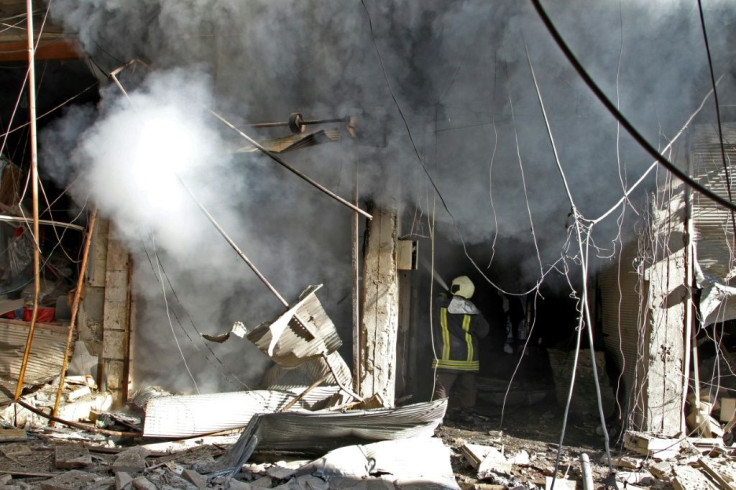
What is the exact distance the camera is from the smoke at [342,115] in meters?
5.86

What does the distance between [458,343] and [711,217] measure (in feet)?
10.0

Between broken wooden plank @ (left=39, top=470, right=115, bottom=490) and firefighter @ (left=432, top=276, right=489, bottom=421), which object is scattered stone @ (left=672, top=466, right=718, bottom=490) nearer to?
firefighter @ (left=432, top=276, right=489, bottom=421)

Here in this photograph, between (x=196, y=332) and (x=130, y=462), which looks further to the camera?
(x=196, y=332)

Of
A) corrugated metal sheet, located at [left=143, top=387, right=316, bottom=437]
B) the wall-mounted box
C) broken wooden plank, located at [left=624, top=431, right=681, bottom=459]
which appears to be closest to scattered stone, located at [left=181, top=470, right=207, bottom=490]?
corrugated metal sheet, located at [left=143, top=387, right=316, bottom=437]

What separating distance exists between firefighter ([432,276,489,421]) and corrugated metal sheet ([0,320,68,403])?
4.66 meters

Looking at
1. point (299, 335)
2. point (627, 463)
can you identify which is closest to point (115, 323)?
point (299, 335)

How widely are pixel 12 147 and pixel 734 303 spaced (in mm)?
9637

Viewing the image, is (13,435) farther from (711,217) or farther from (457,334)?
(711,217)

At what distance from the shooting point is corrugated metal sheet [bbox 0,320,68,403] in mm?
6879

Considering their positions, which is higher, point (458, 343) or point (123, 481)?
point (458, 343)

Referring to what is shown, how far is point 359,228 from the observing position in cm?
671

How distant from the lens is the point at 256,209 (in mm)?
6848

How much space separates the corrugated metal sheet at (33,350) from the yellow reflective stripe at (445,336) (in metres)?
4.68

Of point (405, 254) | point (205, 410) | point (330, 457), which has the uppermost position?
point (405, 254)
